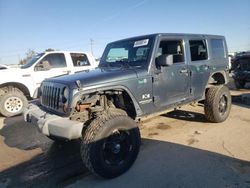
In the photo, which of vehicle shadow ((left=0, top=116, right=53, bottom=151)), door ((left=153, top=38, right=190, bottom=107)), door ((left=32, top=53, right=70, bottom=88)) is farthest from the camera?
door ((left=32, top=53, right=70, bottom=88))

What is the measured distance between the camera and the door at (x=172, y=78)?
4855 mm

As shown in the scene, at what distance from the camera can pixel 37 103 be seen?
5102 millimetres

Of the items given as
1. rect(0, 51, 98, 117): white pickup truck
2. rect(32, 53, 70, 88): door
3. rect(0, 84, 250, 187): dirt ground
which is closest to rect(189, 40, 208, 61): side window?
rect(0, 84, 250, 187): dirt ground

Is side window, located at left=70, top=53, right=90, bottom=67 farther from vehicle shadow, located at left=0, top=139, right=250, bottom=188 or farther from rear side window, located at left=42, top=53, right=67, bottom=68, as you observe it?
vehicle shadow, located at left=0, top=139, right=250, bottom=188

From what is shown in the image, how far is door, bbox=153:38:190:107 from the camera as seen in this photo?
191 inches

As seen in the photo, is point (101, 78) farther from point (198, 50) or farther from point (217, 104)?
point (217, 104)

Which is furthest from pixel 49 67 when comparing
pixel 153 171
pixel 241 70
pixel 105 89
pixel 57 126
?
pixel 241 70

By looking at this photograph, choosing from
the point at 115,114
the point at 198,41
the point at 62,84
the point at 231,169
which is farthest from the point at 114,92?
the point at 198,41

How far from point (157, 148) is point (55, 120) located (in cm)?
196

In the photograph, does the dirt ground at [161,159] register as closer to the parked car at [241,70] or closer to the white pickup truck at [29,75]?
the white pickup truck at [29,75]

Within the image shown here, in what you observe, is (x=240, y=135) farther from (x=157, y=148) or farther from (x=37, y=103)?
(x=37, y=103)

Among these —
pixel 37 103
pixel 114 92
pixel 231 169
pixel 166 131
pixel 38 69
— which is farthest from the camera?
pixel 38 69

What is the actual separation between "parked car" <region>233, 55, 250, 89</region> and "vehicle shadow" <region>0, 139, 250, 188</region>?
7.06m

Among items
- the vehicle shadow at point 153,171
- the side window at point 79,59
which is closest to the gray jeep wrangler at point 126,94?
the vehicle shadow at point 153,171
